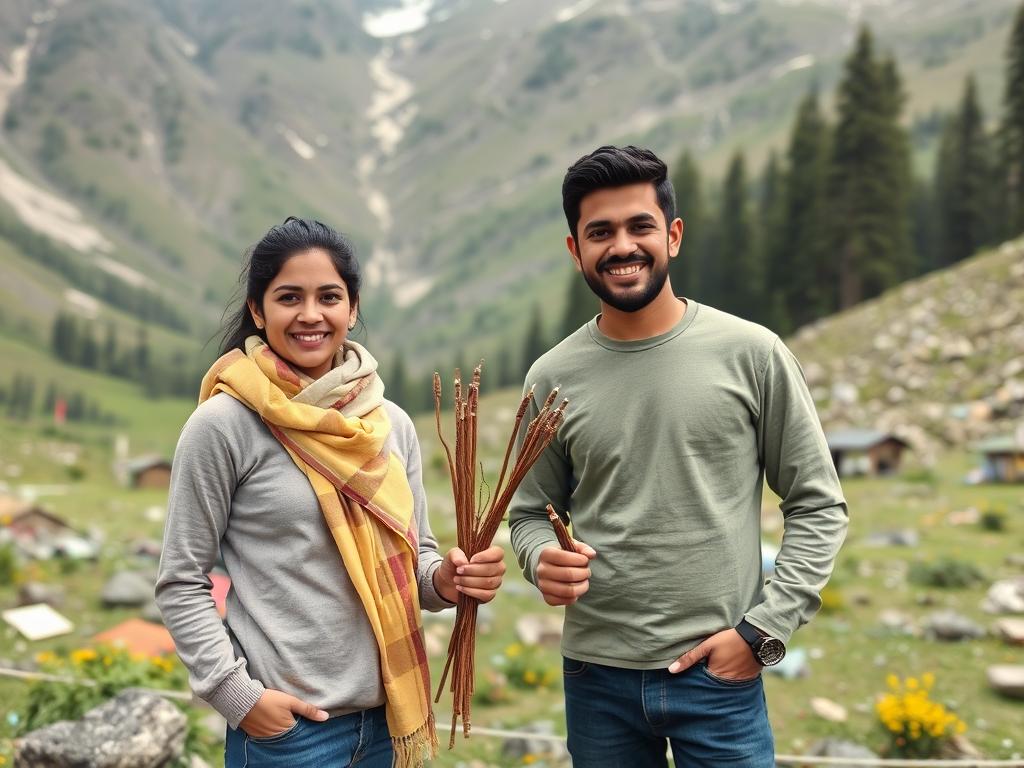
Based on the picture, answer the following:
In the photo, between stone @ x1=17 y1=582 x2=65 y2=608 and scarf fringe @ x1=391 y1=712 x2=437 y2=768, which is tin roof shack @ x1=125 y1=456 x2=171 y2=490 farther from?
scarf fringe @ x1=391 y1=712 x2=437 y2=768

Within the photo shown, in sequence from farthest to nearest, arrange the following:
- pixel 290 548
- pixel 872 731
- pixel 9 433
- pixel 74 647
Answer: pixel 9 433 → pixel 74 647 → pixel 872 731 → pixel 290 548

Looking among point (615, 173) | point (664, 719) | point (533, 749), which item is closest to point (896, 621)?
point (533, 749)

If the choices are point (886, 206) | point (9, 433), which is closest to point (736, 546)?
point (886, 206)

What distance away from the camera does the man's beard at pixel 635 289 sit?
272 centimetres

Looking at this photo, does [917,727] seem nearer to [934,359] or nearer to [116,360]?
[934,359]

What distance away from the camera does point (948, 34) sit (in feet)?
632

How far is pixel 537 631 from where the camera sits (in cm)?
970

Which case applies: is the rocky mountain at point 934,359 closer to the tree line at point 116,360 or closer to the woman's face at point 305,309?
the woman's face at point 305,309

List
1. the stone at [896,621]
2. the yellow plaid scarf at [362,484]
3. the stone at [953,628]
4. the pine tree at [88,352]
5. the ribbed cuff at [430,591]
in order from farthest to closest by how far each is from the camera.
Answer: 1. the pine tree at [88,352]
2. the stone at [896,621]
3. the stone at [953,628]
4. the ribbed cuff at [430,591]
5. the yellow plaid scarf at [362,484]

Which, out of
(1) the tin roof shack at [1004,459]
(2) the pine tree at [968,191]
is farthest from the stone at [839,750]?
(2) the pine tree at [968,191]

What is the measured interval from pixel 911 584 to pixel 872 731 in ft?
14.6

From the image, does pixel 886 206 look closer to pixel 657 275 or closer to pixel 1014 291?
pixel 1014 291

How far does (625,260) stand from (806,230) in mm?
39311

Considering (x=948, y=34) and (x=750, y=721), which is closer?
(x=750, y=721)
